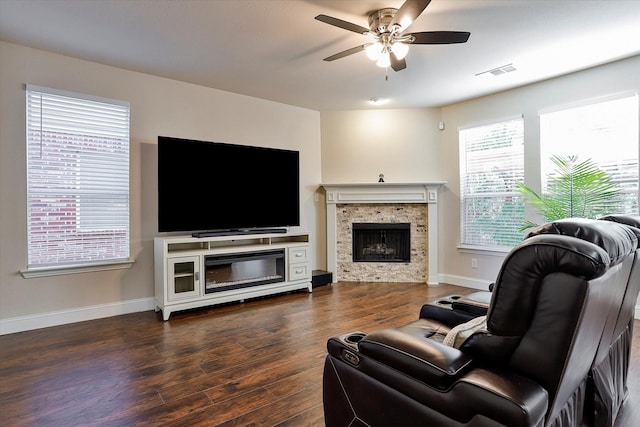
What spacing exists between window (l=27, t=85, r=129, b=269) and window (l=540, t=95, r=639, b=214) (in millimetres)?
5009

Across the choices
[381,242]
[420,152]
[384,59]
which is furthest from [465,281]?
[384,59]

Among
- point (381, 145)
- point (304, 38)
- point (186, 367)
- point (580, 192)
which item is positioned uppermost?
point (304, 38)

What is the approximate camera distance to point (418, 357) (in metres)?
1.15

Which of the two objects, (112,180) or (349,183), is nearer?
(112,180)

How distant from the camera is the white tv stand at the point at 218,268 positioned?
11.6ft

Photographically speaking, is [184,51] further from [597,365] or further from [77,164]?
[597,365]

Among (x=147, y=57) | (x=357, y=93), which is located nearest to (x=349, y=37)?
(x=357, y=93)

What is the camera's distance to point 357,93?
4520mm

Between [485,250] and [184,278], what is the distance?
3.93m

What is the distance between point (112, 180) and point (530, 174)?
4950 mm

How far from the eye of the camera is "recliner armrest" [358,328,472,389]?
1077 millimetres

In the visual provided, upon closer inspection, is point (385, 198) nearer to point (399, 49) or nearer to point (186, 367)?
point (399, 49)

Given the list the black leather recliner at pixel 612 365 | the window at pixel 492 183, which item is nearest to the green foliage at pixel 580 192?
the window at pixel 492 183

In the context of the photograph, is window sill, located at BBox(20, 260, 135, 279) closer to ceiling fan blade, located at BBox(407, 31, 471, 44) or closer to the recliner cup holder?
the recliner cup holder
